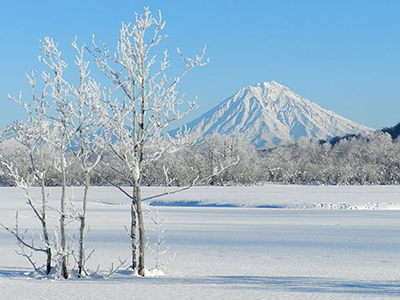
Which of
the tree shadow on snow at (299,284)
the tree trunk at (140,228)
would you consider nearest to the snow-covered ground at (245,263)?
the tree shadow on snow at (299,284)

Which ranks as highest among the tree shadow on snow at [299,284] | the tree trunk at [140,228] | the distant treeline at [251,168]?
the distant treeline at [251,168]

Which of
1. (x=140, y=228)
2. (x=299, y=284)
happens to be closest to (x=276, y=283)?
(x=299, y=284)

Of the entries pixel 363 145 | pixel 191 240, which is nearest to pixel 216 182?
pixel 363 145

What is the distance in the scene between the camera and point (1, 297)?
309 inches

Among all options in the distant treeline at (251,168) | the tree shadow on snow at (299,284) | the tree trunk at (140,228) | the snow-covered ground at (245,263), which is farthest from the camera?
the distant treeline at (251,168)

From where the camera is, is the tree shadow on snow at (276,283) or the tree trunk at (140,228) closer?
the tree shadow on snow at (276,283)

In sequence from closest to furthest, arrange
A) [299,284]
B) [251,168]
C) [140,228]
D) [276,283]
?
[299,284]
[276,283]
[140,228]
[251,168]

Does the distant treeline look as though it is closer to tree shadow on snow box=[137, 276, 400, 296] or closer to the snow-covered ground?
the snow-covered ground

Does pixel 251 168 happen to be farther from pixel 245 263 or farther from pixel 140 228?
pixel 140 228

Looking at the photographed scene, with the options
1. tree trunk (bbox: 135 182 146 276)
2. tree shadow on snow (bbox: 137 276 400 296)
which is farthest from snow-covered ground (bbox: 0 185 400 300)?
tree trunk (bbox: 135 182 146 276)

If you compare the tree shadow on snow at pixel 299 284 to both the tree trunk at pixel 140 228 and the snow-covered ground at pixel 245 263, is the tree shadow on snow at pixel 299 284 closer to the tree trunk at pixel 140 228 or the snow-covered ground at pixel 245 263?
the snow-covered ground at pixel 245 263

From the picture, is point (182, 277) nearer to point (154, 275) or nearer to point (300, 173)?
point (154, 275)

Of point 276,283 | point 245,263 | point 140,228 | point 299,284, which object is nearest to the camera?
point 299,284

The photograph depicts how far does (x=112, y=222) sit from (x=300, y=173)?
61695 millimetres
